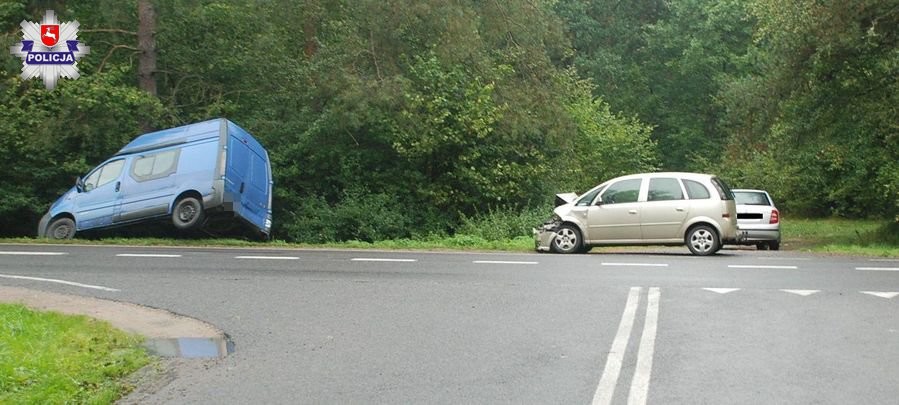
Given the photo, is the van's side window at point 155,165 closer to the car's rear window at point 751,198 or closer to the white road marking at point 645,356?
the car's rear window at point 751,198

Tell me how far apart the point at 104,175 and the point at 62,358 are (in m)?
17.7

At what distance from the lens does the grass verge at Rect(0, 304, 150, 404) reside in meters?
7.54

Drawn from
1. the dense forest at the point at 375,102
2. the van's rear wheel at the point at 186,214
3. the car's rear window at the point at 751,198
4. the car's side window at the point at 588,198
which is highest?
the dense forest at the point at 375,102

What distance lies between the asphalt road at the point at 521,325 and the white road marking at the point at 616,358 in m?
0.03

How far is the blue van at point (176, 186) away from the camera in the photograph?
24.2 m

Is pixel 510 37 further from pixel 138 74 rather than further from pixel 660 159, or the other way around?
pixel 660 159

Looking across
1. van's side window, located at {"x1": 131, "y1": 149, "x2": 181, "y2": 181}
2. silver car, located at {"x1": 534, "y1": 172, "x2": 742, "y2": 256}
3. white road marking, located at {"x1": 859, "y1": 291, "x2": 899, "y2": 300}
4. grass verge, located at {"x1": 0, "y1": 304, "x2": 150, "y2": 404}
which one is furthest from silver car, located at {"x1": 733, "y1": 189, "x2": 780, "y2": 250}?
grass verge, located at {"x1": 0, "y1": 304, "x2": 150, "y2": 404}

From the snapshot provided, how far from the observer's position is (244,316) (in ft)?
37.5

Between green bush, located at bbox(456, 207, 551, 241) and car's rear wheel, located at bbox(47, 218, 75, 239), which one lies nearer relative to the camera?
car's rear wheel, located at bbox(47, 218, 75, 239)

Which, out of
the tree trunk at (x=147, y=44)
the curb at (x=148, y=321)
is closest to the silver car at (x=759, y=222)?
the tree trunk at (x=147, y=44)

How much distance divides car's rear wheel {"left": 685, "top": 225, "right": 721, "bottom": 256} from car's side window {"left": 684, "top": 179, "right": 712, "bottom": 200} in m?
0.53

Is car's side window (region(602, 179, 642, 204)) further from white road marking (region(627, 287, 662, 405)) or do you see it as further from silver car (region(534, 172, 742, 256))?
white road marking (region(627, 287, 662, 405))

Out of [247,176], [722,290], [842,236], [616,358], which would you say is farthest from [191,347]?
[842,236]

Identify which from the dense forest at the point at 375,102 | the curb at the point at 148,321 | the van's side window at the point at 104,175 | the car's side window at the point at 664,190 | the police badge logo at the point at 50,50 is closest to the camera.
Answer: the curb at the point at 148,321
